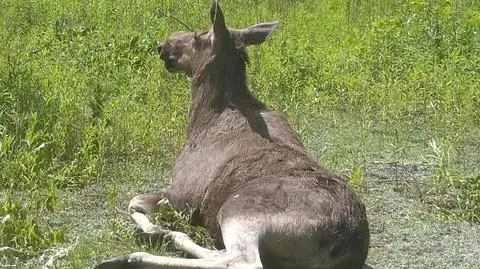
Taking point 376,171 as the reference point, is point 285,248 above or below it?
above

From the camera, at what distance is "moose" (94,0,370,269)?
20.3ft

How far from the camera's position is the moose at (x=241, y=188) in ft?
20.3

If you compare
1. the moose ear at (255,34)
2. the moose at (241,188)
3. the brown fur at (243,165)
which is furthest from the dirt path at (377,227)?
the moose ear at (255,34)

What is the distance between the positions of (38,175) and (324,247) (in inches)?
98.7

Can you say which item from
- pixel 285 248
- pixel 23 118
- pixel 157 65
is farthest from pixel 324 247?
pixel 157 65

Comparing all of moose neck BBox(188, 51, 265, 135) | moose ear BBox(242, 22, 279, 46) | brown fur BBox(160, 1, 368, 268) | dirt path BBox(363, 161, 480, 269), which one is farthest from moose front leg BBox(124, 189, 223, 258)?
moose ear BBox(242, 22, 279, 46)

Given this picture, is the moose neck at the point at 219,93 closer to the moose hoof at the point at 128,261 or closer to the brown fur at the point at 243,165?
the brown fur at the point at 243,165

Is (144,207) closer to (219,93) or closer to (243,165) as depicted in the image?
(243,165)

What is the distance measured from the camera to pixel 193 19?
13.2 m

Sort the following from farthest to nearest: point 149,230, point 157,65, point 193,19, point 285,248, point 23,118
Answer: point 193,19
point 157,65
point 23,118
point 149,230
point 285,248

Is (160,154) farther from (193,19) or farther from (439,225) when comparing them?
(193,19)

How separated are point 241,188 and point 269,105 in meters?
3.49

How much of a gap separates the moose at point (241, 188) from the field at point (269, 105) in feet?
0.91

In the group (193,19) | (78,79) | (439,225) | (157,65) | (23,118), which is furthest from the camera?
(193,19)
